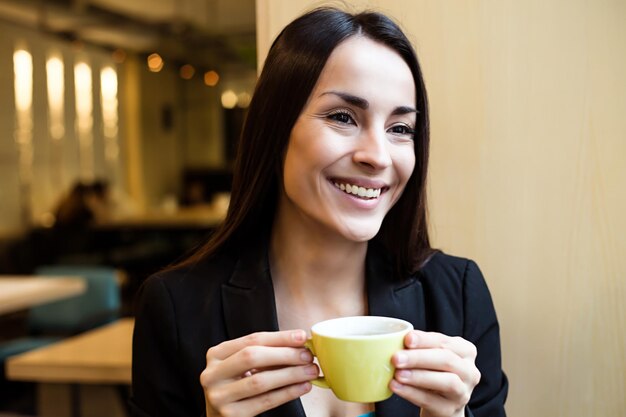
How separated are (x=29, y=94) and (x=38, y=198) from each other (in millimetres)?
1257

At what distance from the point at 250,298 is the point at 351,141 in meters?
0.37

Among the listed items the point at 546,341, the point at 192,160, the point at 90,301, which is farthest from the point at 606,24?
the point at 192,160

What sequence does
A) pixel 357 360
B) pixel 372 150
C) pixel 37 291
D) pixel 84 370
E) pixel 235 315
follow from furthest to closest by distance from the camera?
1. pixel 37 291
2. pixel 84 370
3. pixel 235 315
4. pixel 372 150
5. pixel 357 360

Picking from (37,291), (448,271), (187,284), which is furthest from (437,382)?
(37,291)

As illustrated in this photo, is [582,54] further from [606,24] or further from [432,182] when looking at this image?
[432,182]

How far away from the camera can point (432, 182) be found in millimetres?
1481

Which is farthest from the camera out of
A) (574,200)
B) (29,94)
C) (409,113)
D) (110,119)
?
(110,119)

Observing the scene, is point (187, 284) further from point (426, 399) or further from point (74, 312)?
point (74, 312)

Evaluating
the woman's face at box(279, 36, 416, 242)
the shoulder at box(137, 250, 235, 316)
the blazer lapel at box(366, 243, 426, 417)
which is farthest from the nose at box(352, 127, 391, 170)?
the shoulder at box(137, 250, 235, 316)

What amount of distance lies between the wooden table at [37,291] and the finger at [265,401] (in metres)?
2.93

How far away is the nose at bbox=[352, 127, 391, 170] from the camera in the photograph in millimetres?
1104

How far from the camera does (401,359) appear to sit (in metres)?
0.87

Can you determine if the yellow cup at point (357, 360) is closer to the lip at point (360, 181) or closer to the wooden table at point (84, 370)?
the lip at point (360, 181)

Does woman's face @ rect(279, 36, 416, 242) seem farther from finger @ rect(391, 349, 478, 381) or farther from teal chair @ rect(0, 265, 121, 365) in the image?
teal chair @ rect(0, 265, 121, 365)
